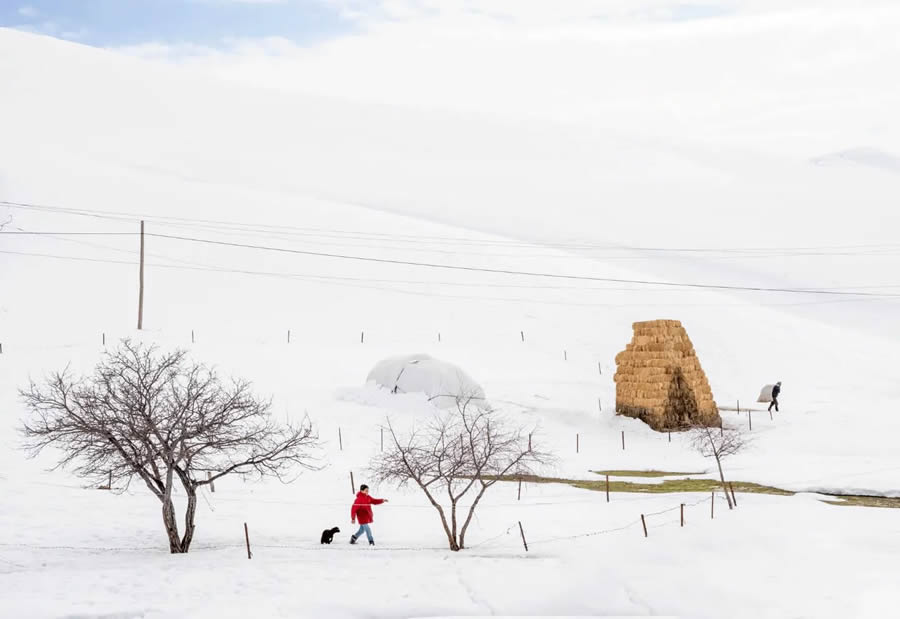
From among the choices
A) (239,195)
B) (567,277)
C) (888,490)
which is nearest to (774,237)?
(567,277)

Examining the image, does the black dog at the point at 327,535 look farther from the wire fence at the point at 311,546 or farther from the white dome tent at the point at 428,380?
the white dome tent at the point at 428,380

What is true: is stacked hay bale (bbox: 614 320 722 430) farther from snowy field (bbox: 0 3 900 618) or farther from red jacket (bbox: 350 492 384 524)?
red jacket (bbox: 350 492 384 524)

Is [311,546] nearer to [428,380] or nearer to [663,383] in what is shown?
[428,380]

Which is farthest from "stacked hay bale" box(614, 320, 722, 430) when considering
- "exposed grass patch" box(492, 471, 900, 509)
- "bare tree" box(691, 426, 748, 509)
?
"exposed grass patch" box(492, 471, 900, 509)

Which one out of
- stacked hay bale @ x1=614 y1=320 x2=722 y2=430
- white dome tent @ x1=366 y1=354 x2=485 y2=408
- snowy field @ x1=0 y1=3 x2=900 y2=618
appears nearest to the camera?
snowy field @ x1=0 y1=3 x2=900 y2=618

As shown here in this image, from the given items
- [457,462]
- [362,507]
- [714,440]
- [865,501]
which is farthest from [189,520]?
[714,440]

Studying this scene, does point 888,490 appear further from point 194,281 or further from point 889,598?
point 194,281

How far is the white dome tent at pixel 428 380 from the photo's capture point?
40812 mm

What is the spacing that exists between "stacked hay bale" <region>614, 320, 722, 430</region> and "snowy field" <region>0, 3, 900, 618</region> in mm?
1183

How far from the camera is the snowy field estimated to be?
20.3 metres

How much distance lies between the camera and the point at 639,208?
348 feet

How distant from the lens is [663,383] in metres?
40.5

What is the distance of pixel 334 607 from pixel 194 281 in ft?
163

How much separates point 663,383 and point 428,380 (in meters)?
9.38
